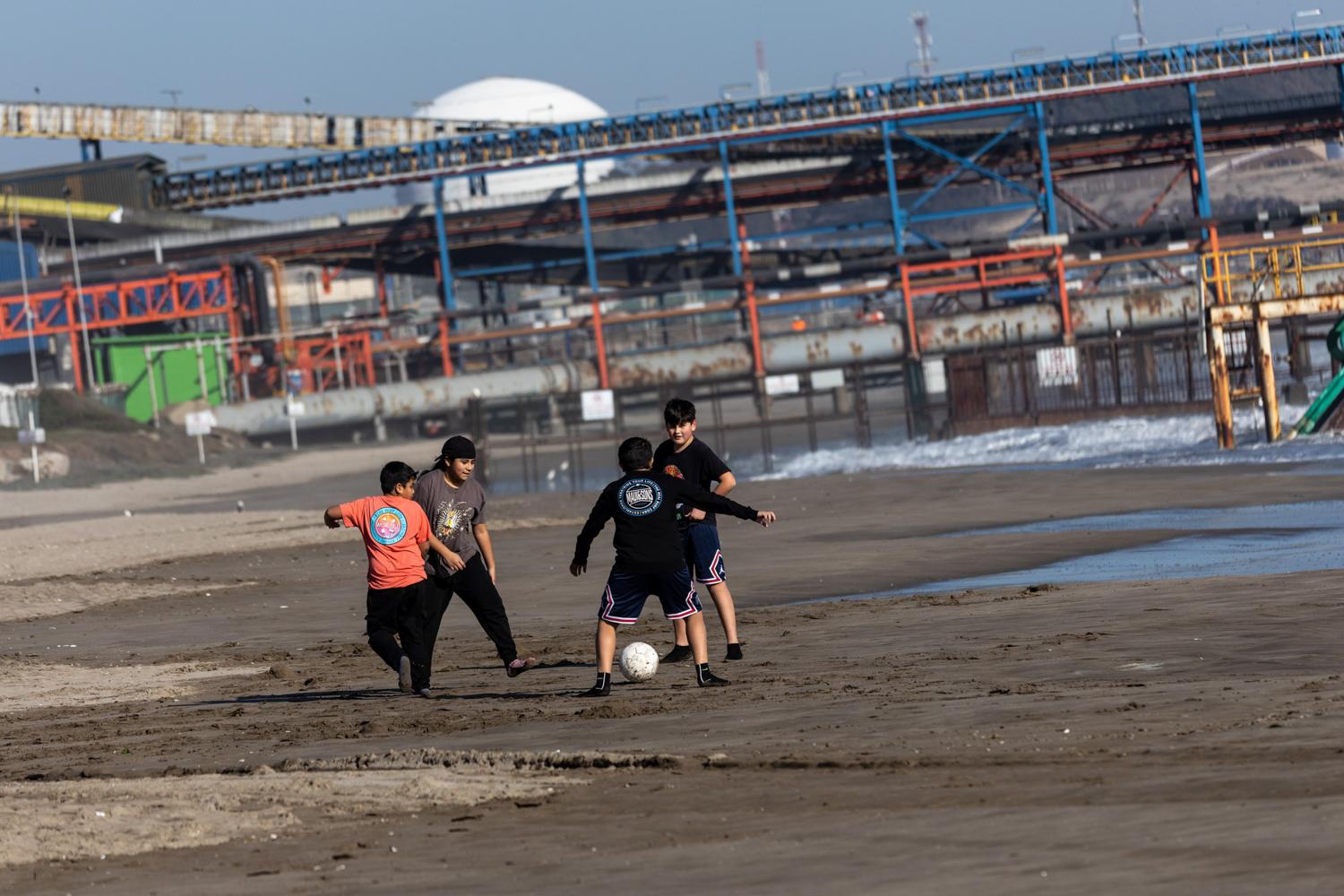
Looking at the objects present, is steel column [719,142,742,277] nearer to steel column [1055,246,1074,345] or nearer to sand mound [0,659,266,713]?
steel column [1055,246,1074,345]

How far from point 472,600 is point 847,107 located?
5968 centimetres

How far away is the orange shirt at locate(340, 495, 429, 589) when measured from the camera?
11133 millimetres

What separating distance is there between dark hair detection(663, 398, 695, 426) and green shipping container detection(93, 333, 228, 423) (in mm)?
62013

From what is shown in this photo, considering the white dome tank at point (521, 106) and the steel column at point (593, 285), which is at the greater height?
the white dome tank at point (521, 106)

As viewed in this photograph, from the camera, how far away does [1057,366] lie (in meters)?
45.1

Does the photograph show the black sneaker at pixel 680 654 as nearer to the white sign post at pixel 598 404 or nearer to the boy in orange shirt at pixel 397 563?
the boy in orange shirt at pixel 397 563

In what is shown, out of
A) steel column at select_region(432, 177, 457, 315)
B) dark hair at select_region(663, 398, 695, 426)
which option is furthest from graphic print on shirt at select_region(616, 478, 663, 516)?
steel column at select_region(432, 177, 457, 315)

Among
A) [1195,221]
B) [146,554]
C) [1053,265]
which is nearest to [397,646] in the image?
[146,554]

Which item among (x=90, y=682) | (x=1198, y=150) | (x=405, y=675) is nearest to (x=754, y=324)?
(x=1198, y=150)

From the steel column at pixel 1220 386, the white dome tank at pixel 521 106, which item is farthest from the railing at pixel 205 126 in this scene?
the steel column at pixel 1220 386

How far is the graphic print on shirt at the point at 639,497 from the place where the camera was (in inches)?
414

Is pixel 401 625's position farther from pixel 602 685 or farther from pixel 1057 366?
pixel 1057 366

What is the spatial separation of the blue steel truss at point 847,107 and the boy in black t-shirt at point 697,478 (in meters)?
57.3

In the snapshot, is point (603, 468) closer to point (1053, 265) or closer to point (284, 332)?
point (1053, 265)
